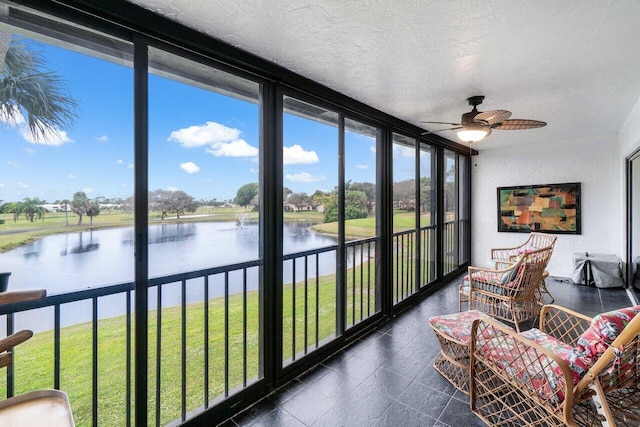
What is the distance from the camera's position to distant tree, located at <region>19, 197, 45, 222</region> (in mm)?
1277

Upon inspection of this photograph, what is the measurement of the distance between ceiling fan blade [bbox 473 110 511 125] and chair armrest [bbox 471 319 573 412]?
5.64 ft

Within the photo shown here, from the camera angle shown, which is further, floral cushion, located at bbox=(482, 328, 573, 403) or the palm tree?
floral cushion, located at bbox=(482, 328, 573, 403)

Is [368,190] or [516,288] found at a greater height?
[368,190]

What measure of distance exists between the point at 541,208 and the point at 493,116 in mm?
3732

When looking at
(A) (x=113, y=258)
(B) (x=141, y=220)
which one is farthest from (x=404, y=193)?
(A) (x=113, y=258)

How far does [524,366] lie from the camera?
1553 millimetres

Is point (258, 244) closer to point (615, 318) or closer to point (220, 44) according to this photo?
point (220, 44)

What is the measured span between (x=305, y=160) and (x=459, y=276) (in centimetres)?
415

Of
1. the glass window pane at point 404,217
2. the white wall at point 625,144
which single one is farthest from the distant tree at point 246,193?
the white wall at point 625,144

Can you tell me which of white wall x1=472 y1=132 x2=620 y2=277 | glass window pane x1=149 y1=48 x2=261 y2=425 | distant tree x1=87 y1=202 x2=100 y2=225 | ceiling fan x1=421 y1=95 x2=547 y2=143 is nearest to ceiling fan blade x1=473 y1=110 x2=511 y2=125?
ceiling fan x1=421 y1=95 x2=547 y2=143

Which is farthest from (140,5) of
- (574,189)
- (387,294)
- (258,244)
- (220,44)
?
(574,189)

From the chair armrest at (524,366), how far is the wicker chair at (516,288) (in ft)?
4.11

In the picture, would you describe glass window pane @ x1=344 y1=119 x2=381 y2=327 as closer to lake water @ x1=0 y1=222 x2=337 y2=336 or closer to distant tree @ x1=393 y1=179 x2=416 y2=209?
distant tree @ x1=393 y1=179 x2=416 y2=209

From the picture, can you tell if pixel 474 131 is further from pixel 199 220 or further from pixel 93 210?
pixel 93 210
